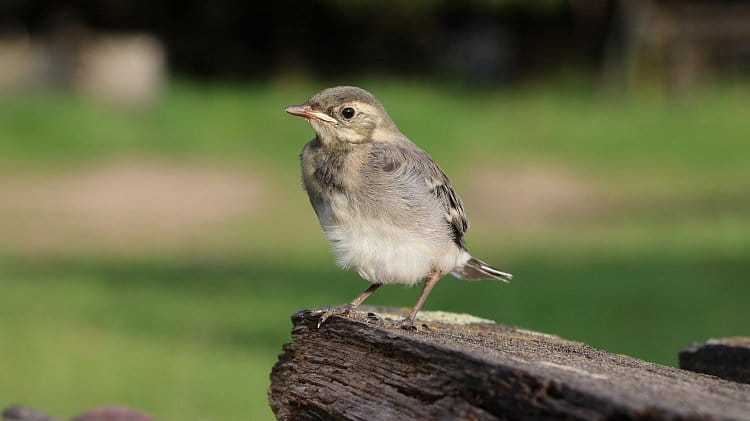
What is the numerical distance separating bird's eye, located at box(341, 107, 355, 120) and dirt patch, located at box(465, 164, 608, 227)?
16359mm

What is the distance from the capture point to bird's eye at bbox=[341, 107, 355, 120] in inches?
214

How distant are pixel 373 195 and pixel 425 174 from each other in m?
0.34

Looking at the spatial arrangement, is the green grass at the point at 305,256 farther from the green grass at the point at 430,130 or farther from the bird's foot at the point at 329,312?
the bird's foot at the point at 329,312

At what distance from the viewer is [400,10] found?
32.9m

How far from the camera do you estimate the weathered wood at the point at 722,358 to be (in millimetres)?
4941

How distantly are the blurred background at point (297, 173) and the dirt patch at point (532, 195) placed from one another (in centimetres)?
7

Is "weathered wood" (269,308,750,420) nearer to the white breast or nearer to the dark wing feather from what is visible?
the white breast

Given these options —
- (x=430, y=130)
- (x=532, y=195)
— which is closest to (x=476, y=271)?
(x=532, y=195)

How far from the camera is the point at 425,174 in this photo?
5.51m

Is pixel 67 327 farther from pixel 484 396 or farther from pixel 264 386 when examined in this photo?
pixel 484 396

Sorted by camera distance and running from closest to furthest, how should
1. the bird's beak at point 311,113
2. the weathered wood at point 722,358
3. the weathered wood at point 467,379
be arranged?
the weathered wood at point 467,379 → the weathered wood at point 722,358 → the bird's beak at point 311,113

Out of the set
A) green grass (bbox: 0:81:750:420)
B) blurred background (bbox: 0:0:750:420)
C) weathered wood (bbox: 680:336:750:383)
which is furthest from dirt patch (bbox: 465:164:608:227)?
weathered wood (bbox: 680:336:750:383)

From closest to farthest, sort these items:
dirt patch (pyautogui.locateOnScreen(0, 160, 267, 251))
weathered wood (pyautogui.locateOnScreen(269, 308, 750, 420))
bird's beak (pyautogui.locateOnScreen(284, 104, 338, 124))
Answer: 1. weathered wood (pyautogui.locateOnScreen(269, 308, 750, 420))
2. bird's beak (pyautogui.locateOnScreen(284, 104, 338, 124))
3. dirt patch (pyautogui.locateOnScreen(0, 160, 267, 251))

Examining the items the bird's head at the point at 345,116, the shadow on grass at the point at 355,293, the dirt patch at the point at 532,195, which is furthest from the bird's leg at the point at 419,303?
the dirt patch at the point at 532,195
